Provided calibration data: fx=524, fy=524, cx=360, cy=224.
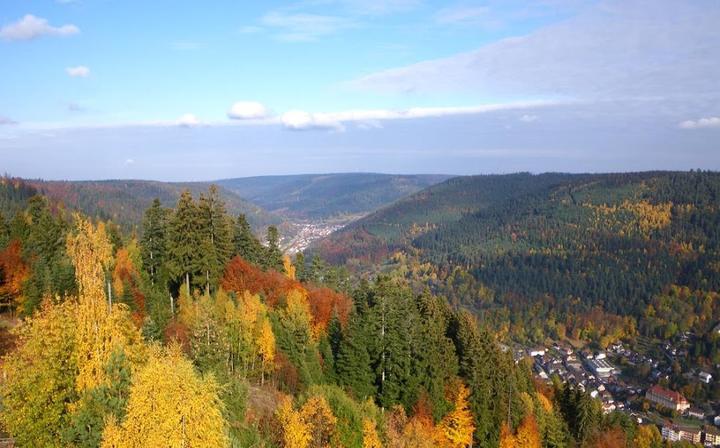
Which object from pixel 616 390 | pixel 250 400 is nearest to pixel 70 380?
pixel 250 400

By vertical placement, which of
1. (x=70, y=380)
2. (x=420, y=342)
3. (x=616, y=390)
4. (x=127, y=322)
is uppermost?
(x=127, y=322)

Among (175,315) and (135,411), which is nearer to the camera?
(135,411)

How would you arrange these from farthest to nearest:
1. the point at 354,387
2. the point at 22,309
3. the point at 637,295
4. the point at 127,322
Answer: the point at 637,295 < the point at 22,309 < the point at 354,387 < the point at 127,322

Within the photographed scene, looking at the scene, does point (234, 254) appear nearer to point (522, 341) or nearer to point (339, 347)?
point (339, 347)

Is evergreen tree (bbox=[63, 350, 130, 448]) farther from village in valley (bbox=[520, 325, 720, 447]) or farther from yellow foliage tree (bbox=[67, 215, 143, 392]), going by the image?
village in valley (bbox=[520, 325, 720, 447])

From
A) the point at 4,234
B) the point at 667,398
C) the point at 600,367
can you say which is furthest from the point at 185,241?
the point at 600,367

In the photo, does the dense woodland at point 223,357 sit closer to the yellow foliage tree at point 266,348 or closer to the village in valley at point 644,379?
the yellow foliage tree at point 266,348

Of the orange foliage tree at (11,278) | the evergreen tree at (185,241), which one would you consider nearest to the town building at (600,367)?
the evergreen tree at (185,241)
